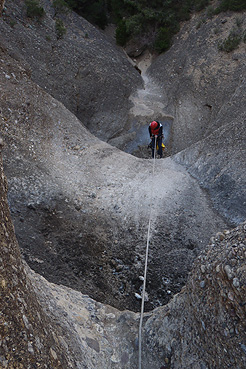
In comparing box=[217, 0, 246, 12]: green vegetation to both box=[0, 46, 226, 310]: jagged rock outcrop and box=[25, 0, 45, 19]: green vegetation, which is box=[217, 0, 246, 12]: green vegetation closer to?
box=[25, 0, 45, 19]: green vegetation

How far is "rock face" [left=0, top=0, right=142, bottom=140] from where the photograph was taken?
15.3m

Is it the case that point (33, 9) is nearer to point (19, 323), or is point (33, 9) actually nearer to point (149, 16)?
point (149, 16)

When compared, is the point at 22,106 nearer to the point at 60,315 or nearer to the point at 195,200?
the point at 195,200

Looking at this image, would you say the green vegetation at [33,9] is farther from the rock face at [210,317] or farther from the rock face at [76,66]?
the rock face at [210,317]

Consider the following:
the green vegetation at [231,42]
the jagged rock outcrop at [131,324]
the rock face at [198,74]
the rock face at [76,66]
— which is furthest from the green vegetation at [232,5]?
the jagged rock outcrop at [131,324]

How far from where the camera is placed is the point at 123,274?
7.76 metres

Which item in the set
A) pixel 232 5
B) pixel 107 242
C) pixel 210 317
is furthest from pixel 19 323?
pixel 232 5

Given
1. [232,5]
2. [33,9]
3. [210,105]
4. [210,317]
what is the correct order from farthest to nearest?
[232,5]
[210,105]
[33,9]
[210,317]

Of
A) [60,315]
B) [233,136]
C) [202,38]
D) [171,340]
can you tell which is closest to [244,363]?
[171,340]

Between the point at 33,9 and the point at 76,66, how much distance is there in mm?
3519

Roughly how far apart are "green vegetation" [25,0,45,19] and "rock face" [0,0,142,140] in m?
0.24

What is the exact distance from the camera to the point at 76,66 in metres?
17.2

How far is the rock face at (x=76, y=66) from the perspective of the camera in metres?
15.3

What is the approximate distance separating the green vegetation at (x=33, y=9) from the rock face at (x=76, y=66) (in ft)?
0.78
